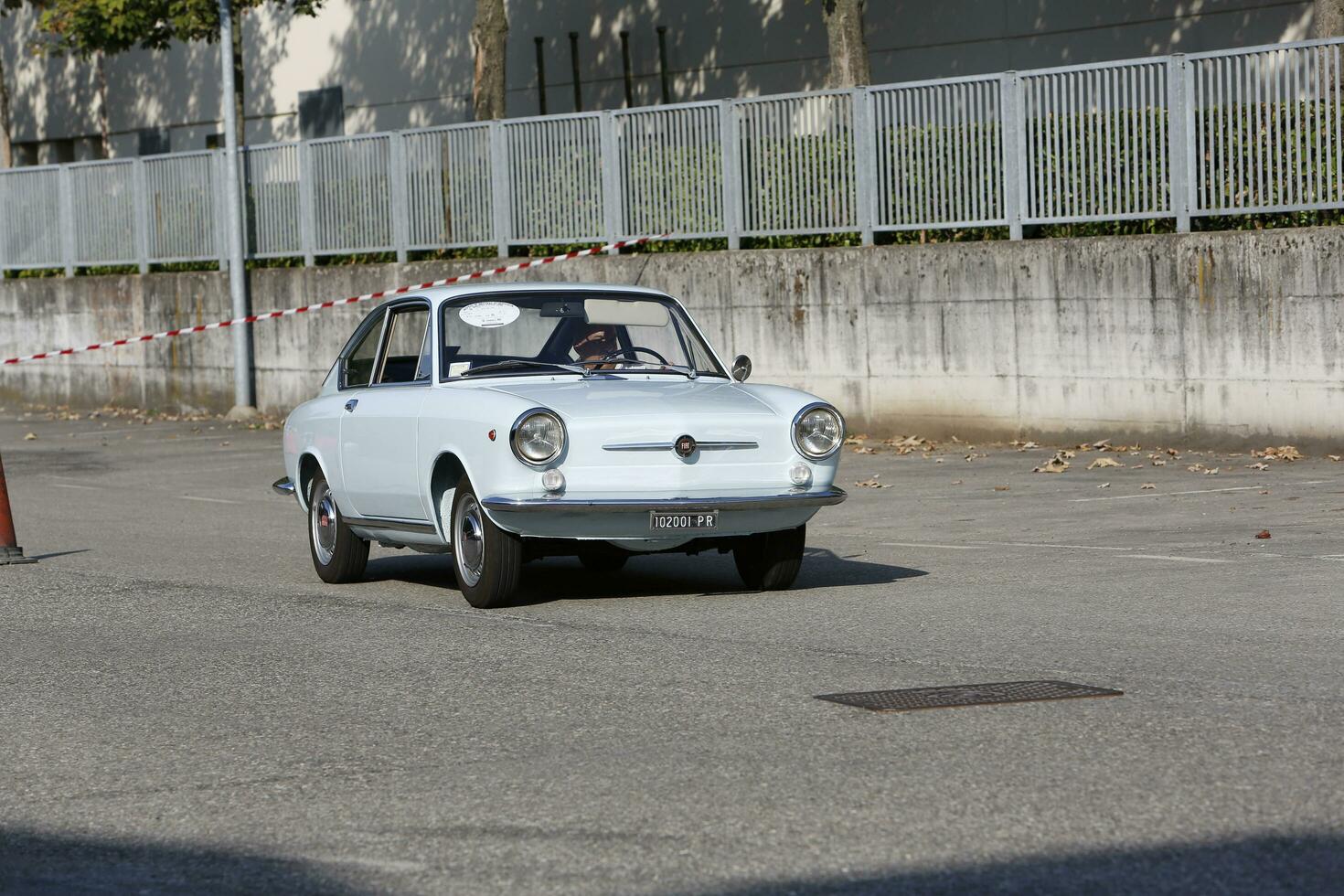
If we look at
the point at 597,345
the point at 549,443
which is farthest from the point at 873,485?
the point at 549,443

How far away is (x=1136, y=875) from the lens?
16.4ft

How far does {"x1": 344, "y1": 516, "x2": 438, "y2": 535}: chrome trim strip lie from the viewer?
10.9 m

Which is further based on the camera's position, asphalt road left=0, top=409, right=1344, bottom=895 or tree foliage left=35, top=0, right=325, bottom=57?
tree foliage left=35, top=0, right=325, bottom=57

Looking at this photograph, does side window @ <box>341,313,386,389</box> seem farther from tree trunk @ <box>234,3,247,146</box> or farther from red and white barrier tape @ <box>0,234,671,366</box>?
tree trunk @ <box>234,3,247,146</box>

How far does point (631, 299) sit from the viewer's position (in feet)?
38.1

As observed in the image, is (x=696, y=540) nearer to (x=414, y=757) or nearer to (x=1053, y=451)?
(x=414, y=757)

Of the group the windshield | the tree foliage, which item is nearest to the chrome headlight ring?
the windshield

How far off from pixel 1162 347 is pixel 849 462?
2737mm

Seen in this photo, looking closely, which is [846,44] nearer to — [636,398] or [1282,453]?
[1282,453]

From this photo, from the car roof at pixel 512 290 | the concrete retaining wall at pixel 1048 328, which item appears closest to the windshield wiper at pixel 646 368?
the car roof at pixel 512 290

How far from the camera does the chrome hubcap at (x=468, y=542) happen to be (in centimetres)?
1043

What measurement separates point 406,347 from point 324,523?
106 centimetres

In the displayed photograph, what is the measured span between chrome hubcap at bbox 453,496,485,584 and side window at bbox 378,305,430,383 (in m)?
0.96

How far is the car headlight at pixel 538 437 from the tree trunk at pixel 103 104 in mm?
34752
